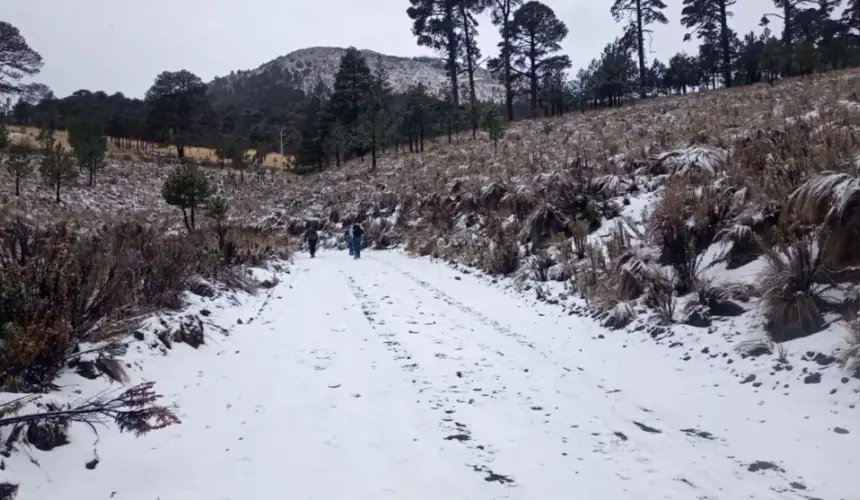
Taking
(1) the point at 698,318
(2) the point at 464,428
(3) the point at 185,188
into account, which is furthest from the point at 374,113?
(2) the point at 464,428

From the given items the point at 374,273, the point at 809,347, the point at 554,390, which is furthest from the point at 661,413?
the point at 374,273

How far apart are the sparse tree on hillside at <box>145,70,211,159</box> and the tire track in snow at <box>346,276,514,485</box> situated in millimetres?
50501

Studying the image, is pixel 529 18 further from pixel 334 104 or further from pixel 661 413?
pixel 661 413

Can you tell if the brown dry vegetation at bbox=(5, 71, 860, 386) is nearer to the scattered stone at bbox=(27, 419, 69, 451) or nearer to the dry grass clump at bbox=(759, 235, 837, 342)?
the dry grass clump at bbox=(759, 235, 837, 342)

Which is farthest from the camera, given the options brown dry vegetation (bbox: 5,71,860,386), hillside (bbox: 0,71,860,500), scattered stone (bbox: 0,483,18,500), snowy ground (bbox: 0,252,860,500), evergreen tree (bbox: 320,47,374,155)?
evergreen tree (bbox: 320,47,374,155)

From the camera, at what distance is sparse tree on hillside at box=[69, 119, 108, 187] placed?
110ft

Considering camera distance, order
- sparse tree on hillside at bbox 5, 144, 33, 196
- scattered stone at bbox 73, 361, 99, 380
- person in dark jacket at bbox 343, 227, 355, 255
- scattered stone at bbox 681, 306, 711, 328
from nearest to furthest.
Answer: scattered stone at bbox 73, 361, 99, 380 → scattered stone at bbox 681, 306, 711, 328 → person in dark jacket at bbox 343, 227, 355, 255 → sparse tree on hillside at bbox 5, 144, 33, 196

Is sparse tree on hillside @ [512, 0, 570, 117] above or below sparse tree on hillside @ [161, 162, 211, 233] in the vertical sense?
above

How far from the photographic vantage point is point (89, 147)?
3381cm

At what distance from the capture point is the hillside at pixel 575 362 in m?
3.50

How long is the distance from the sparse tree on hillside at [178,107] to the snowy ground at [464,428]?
51.6m

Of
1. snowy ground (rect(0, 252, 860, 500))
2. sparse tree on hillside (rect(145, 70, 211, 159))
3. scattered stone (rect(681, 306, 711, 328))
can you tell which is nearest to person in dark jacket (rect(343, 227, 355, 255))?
snowy ground (rect(0, 252, 860, 500))

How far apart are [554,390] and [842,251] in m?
3.30

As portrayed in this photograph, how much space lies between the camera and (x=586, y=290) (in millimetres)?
8086
